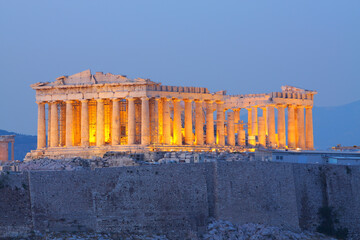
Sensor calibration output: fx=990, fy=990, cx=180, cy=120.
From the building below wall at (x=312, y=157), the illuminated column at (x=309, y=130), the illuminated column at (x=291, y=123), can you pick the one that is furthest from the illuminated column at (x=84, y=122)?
the illuminated column at (x=309, y=130)

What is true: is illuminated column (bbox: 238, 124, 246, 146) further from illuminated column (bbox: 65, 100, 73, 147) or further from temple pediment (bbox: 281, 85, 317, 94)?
illuminated column (bbox: 65, 100, 73, 147)

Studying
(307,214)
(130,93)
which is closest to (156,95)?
(130,93)

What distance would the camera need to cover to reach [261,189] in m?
85.6

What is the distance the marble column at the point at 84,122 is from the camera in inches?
4269

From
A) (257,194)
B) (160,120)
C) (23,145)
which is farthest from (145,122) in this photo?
(23,145)

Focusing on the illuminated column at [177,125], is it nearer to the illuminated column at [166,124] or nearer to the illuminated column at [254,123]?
the illuminated column at [166,124]

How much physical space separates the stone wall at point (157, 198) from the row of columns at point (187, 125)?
74.0ft

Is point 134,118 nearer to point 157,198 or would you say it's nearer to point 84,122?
point 84,122

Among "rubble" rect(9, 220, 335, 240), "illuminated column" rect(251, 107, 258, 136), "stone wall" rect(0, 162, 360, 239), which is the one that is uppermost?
"illuminated column" rect(251, 107, 258, 136)

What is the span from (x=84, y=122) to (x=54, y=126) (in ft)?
15.3

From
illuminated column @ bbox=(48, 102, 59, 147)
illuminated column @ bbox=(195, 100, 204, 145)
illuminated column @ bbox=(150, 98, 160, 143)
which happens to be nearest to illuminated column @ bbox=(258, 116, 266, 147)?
illuminated column @ bbox=(195, 100, 204, 145)

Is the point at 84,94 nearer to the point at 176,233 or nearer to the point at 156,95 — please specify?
the point at 156,95

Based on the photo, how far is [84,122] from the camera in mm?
108812

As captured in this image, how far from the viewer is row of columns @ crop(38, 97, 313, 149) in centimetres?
10731
